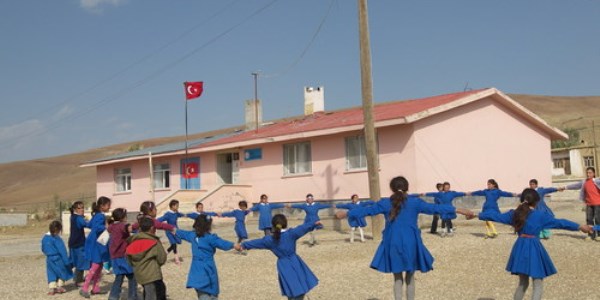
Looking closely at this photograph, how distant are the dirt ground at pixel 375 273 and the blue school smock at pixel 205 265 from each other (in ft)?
8.50

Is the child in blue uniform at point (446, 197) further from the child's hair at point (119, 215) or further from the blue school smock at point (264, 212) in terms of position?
the child's hair at point (119, 215)

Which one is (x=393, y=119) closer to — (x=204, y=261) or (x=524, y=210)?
(x=524, y=210)

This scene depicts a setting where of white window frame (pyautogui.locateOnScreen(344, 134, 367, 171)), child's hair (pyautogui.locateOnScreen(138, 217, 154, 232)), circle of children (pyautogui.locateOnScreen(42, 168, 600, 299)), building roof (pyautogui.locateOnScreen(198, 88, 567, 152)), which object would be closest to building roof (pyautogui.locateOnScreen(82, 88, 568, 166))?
building roof (pyautogui.locateOnScreen(198, 88, 567, 152))

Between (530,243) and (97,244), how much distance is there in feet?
22.0

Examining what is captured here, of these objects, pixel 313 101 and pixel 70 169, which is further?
pixel 70 169

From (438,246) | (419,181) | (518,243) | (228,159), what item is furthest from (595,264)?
(228,159)

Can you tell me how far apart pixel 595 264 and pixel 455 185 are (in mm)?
11935

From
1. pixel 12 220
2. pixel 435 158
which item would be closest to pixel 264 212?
pixel 435 158

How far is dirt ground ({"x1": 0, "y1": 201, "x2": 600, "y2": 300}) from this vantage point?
1033cm

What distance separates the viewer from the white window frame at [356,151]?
2411 cm

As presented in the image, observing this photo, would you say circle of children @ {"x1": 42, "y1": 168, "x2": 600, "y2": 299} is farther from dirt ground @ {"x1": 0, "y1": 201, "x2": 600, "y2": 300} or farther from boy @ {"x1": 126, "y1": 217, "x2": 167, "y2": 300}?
dirt ground @ {"x1": 0, "y1": 201, "x2": 600, "y2": 300}

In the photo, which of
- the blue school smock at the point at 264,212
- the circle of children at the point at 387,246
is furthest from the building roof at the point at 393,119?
the circle of children at the point at 387,246

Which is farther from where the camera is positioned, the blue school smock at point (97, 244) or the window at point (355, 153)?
the window at point (355, 153)

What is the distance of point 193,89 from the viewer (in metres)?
31.2
